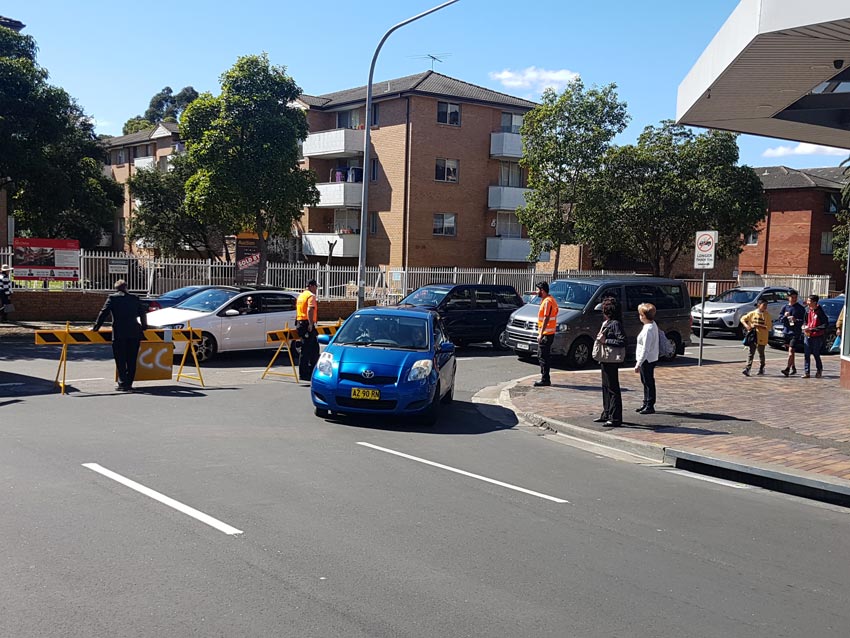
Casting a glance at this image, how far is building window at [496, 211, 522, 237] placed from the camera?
43.7 m

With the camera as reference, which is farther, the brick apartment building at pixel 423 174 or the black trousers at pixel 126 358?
the brick apartment building at pixel 423 174

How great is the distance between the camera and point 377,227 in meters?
42.2

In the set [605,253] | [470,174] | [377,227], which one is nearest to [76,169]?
[377,227]

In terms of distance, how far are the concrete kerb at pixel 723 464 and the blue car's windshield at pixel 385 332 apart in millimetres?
2062

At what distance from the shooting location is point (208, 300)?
58.3 ft

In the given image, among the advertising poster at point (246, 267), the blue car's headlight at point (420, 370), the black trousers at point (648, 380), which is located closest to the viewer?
the blue car's headlight at point (420, 370)

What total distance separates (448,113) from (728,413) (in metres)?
31.3

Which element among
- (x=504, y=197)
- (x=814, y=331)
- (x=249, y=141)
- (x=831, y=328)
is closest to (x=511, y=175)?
(x=504, y=197)

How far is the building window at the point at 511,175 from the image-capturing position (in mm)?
43688

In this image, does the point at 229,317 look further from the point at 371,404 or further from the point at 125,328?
the point at 371,404

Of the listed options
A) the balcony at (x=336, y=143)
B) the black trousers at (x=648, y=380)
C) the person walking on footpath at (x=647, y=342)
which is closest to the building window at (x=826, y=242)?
the balcony at (x=336, y=143)

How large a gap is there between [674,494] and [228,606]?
506 cm

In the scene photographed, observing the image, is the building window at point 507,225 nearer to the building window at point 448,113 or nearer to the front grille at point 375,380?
the building window at point 448,113

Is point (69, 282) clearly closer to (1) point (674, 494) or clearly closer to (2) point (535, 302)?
(2) point (535, 302)
